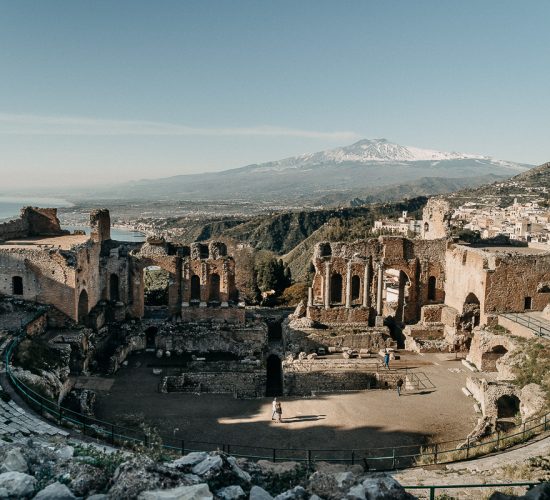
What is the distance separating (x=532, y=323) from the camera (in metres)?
26.0

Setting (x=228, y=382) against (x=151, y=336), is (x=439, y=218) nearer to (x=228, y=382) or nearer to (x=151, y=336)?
(x=228, y=382)

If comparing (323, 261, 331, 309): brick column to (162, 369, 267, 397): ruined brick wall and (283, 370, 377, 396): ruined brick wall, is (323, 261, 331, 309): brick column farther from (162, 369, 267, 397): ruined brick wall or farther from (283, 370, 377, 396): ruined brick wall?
(162, 369, 267, 397): ruined brick wall

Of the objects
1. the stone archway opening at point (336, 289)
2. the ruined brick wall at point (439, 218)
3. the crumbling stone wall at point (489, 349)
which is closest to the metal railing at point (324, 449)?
the crumbling stone wall at point (489, 349)

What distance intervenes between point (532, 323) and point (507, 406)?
5.93 meters

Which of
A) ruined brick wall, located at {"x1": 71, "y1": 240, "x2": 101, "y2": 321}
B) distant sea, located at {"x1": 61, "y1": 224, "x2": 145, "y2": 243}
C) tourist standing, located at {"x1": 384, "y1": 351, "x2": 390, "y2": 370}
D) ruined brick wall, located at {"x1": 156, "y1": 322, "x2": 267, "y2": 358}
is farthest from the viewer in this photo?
distant sea, located at {"x1": 61, "y1": 224, "x2": 145, "y2": 243}

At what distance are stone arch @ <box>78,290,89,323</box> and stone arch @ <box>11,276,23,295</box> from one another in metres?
2.73

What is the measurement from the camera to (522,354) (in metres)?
23.2

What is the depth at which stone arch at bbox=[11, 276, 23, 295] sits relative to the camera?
1027 inches

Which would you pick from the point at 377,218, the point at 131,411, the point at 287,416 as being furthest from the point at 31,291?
the point at 377,218

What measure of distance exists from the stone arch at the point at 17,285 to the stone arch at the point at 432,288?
2202 centimetres

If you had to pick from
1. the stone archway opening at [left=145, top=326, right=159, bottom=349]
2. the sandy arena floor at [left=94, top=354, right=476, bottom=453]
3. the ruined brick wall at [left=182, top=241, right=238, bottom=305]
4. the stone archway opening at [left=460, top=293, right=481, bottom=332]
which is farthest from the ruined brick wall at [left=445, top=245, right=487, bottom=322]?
the stone archway opening at [left=145, top=326, right=159, bottom=349]

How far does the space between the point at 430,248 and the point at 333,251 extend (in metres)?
5.66

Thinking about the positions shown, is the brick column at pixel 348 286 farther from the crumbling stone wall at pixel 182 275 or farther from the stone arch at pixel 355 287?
the crumbling stone wall at pixel 182 275

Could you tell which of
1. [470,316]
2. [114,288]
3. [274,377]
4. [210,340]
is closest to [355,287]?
[470,316]
